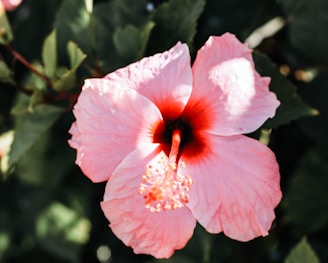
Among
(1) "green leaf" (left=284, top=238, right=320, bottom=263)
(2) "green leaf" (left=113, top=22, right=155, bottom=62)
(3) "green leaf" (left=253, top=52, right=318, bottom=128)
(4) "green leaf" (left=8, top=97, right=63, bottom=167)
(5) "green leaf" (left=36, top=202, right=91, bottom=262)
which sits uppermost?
(2) "green leaf" (left=113, top=22, right=155, bottom=62)

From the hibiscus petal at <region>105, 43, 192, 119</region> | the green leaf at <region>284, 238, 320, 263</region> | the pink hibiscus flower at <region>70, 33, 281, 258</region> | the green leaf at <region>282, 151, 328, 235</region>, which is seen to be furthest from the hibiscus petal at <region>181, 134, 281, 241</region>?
the green leaf at <region>282, 151, 328, 235</region>

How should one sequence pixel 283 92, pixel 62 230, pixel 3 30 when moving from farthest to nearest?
pixel 62 230, pixel 3 30, pixel 283 92

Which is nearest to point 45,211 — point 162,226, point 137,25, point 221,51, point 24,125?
point 24,125

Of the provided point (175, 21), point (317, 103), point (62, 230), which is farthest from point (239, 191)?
point (62, 230)

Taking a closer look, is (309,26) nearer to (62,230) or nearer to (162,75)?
(162,75)

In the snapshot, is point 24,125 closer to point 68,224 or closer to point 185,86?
point 185,86

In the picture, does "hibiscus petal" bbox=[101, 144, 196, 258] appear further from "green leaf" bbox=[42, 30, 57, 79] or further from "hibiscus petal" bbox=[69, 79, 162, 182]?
"green leaf" bbox=[42, 30, 57, 79]
